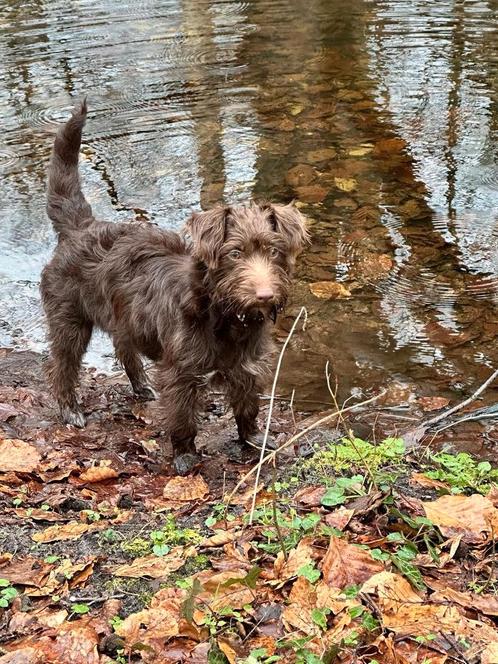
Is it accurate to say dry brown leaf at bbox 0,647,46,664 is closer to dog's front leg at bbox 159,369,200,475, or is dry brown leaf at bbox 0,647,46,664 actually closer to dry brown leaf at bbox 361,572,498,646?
dry brown leaf at bbox 361,572,498,646

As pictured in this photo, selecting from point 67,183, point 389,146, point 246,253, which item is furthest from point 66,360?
point 389,146

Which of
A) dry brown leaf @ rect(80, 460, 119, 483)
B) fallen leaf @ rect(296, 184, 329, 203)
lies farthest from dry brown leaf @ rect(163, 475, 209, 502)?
fallen leaf @ rect(296, 184, 329, 203)

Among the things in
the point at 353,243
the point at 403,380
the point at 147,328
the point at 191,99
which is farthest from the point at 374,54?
the point at 147,328

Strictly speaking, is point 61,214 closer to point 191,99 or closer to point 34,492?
point 34,492

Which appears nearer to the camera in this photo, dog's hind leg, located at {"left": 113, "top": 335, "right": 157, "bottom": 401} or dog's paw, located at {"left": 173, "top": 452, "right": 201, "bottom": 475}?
dog's paw, located at {"left": 173, "top": 452, "right": 201, "bottom": 475}

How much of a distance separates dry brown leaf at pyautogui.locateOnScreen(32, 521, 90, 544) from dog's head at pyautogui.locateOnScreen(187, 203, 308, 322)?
1428 millimetres

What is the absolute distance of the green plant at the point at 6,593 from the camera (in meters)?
2.92

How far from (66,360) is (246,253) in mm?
2196

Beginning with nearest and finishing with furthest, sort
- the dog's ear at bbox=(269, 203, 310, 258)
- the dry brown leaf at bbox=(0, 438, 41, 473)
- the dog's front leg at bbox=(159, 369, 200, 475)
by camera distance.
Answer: the dog's ear at bbox=(269, 203, 310, 258), the dry brown leaf at bbox=(0, 438, 41, 473), the dog's front leg at bbox=(159, 369, 200, 475)

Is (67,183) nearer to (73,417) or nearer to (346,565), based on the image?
(73,417)

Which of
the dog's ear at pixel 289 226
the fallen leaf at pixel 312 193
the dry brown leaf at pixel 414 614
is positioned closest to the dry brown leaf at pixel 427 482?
the dry brown leaf at pixel 414 614

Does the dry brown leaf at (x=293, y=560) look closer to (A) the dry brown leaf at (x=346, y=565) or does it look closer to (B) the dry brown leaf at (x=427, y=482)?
(A) the dry brown leaf at (x=346, y=565)

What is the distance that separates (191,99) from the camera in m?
12.1

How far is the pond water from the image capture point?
671 cm
